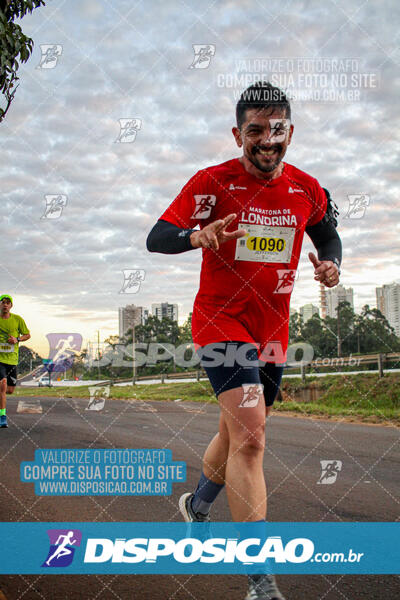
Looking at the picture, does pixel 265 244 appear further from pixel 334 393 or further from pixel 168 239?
pixel 334 393

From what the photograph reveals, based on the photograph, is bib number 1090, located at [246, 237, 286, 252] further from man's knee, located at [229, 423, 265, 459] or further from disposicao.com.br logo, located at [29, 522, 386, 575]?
disposicao.com.br logo, located at [29, 522, 386, 575]

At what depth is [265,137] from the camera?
9.35 feet

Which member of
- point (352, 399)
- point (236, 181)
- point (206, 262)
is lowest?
point (352, 399)

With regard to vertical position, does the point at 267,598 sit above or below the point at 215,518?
above

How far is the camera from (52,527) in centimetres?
358

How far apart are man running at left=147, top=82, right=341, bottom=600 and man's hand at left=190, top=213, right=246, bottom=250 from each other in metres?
0.13

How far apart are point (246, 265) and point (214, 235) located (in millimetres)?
528

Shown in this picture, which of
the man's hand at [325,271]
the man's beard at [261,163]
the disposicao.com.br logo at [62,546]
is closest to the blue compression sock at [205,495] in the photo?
the disposicao.com.br logo at [62,546]

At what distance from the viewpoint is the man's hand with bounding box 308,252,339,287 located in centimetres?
299

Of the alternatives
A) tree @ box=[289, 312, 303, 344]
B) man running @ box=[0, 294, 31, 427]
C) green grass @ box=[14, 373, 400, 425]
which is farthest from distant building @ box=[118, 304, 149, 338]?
tree @ box=[289, 312, 303, 344]

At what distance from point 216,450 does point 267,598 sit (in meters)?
0.90

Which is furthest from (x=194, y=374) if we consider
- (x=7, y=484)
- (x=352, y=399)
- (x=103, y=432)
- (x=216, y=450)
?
(x=216, y=450)

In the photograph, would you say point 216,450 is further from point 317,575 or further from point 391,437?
point 391,437

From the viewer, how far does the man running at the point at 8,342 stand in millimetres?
9070
